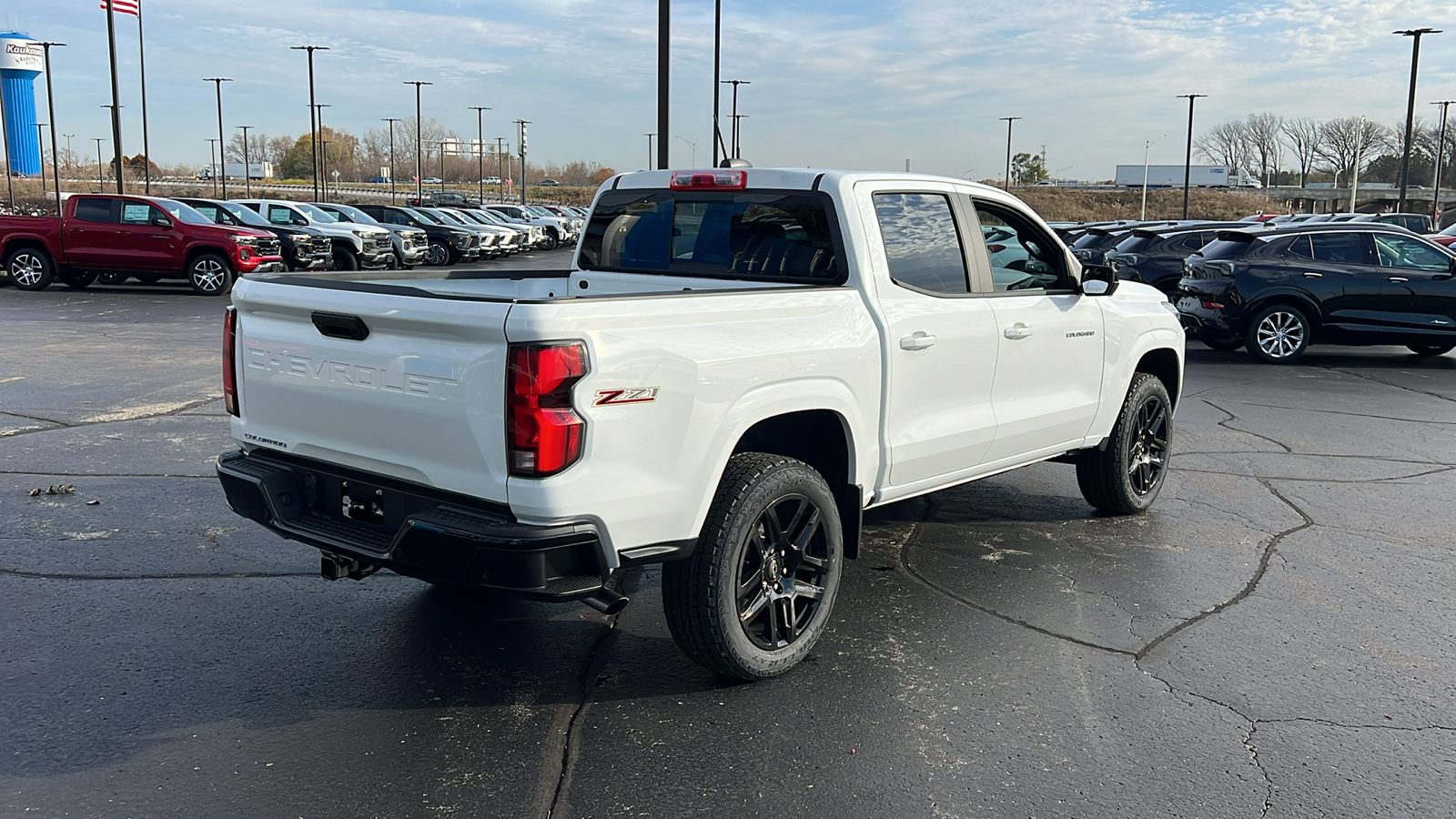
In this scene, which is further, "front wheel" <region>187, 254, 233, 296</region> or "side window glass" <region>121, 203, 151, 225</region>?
"front wheel" <region>187, 254, 233, 296</region>

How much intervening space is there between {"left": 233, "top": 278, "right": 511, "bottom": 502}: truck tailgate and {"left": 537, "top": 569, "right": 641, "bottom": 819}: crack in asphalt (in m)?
0.87

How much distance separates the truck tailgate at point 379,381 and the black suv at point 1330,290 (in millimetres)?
12693

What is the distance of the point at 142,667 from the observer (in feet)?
14.0

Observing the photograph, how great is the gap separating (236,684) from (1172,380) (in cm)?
555

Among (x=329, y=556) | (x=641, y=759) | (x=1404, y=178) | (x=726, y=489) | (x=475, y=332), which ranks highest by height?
(x=1404, y=178)

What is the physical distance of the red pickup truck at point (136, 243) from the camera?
20.1m

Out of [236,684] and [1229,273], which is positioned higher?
[1229,273]

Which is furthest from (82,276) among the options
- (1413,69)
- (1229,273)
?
(1413,69)

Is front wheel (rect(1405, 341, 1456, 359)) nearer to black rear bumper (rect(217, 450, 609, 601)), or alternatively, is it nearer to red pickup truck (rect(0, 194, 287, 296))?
black rear bumper (rect(217, 450, 609, 601))

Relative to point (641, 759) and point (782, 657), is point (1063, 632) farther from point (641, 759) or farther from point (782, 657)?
point (641, 759)

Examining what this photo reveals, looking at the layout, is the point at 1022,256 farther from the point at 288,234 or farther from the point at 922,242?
the point at 288,234

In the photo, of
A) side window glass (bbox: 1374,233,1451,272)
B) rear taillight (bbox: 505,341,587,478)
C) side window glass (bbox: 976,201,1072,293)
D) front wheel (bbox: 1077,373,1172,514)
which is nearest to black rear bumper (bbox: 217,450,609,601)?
rear taillight (bbox: 505,341,587,478)

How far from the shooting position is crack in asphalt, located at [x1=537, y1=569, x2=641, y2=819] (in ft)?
11.2

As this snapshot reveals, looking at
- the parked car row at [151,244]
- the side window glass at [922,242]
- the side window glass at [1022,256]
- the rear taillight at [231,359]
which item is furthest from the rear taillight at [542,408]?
the parked car row at [151,244]
